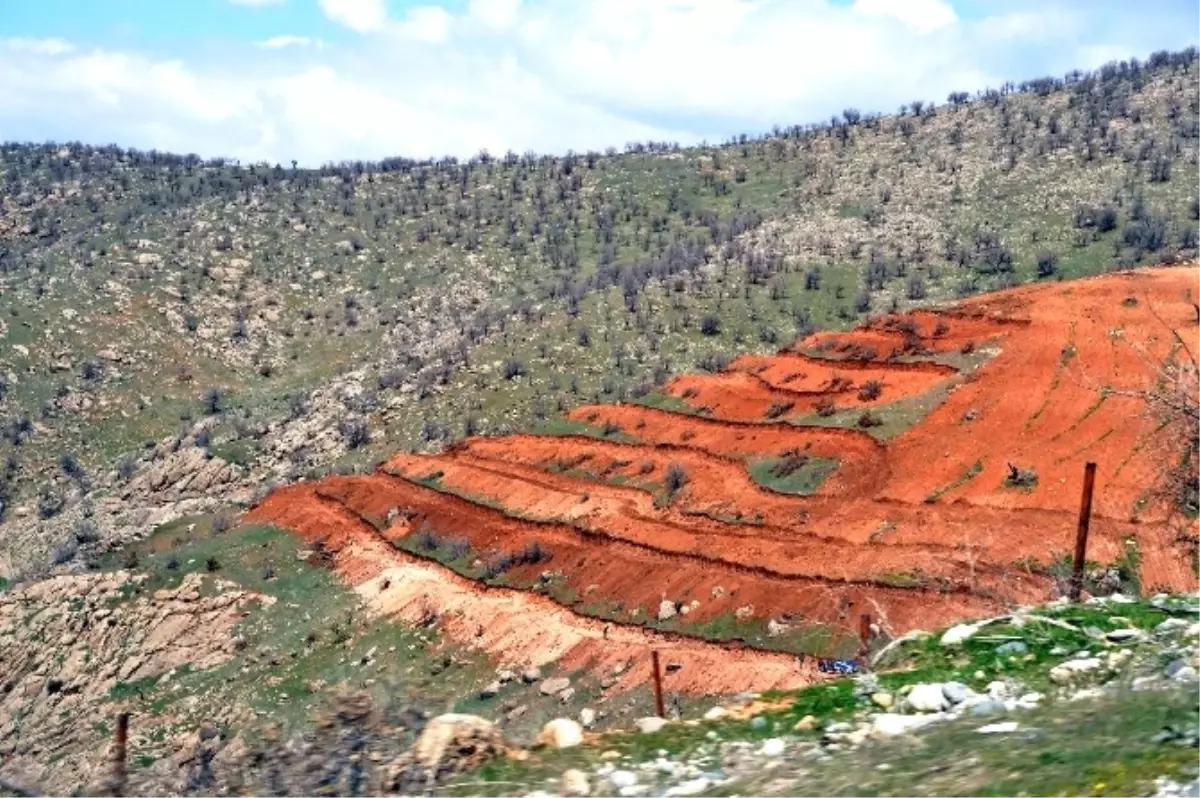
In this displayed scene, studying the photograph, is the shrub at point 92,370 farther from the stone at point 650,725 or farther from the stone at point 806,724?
the stone at point 806,724

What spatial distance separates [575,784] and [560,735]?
87 centimetres

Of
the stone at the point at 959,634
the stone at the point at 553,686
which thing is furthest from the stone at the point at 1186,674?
the stone at the point at 553,686

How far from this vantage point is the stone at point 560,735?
832 centimetres

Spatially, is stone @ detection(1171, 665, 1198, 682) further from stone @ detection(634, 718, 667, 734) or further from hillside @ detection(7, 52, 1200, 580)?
hillside @ detection(7, 52, 1200, 580)

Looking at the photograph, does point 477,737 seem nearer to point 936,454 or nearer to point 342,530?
point 936,454

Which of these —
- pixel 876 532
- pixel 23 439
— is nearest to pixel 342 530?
pixel 876 532

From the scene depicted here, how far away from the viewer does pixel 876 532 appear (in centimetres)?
2948

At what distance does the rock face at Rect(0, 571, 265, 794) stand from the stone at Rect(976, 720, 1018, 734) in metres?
29.2

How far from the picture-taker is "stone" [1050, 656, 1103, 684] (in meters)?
8.44

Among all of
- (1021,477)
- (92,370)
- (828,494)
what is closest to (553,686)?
(828,494)

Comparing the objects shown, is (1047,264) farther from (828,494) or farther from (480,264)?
(480,264)

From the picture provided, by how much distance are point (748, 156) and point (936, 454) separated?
62.7 m

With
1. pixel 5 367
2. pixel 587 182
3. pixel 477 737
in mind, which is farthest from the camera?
pixel 587 182

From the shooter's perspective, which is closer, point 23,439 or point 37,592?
point 37,592
